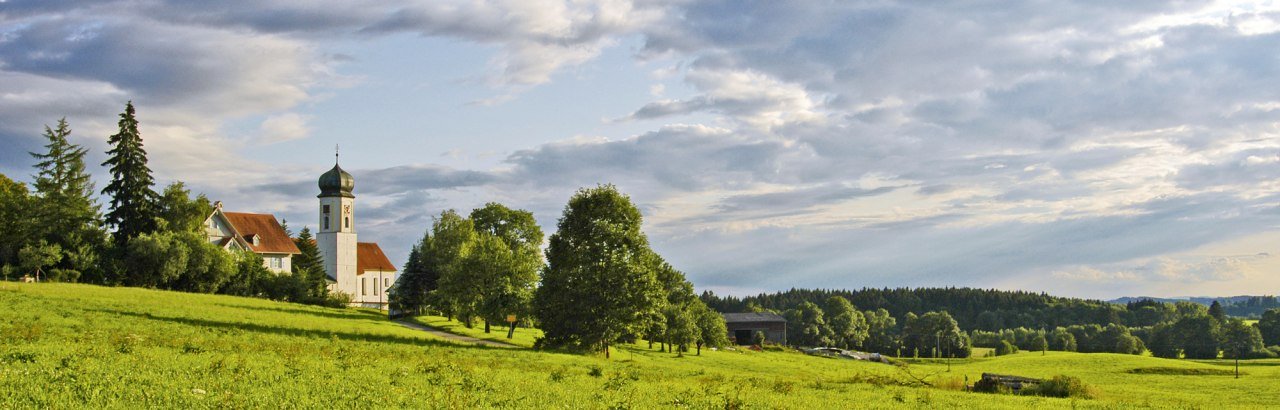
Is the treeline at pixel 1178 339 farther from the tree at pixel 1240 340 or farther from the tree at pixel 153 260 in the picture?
the tree at pixel 153 260

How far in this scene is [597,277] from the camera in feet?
169

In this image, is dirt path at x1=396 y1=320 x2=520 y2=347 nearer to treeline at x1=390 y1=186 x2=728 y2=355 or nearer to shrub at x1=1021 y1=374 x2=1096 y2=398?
treeline at x1=390 y1=186 x2=728 y2=355

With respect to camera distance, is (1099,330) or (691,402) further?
(1099,330)

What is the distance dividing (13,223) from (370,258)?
1993 inches

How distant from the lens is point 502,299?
62062 mm

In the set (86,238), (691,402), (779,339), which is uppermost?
(86,238)

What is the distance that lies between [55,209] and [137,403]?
7523 centimetres

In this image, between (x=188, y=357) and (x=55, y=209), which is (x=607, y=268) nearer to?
(x=188, y=357)

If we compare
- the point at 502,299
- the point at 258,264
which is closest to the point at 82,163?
the point at 258,264

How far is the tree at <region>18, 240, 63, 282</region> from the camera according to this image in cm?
6931

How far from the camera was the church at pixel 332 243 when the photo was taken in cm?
9781

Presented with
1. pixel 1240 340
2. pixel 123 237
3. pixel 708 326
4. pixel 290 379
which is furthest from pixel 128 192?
pixel 1240 340

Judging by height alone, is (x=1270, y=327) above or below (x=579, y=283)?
below

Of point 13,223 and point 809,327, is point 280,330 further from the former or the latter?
point 809,327
